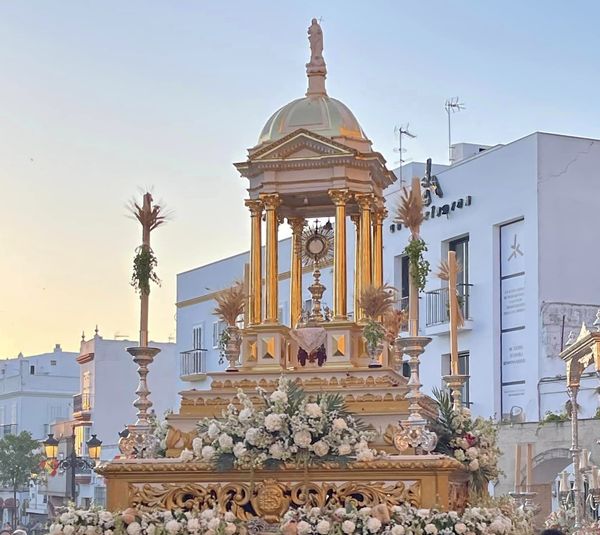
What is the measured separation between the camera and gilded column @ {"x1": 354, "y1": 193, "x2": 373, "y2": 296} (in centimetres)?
1098

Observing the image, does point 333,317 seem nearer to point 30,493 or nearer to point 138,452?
point 138,452

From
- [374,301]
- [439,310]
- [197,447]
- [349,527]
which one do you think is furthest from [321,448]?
[439,310]

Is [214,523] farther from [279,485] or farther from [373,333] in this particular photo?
[373,333]

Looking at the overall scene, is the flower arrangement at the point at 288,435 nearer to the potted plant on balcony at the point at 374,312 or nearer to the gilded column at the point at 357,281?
the potted plant on balcony at the point at 374,312

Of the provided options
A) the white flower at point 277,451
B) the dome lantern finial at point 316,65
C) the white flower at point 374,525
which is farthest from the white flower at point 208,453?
the dome lantern finial at point 316,65

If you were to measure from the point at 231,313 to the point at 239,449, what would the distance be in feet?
7.88

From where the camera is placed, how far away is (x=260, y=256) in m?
11.2

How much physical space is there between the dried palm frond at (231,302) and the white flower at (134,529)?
2572 mm

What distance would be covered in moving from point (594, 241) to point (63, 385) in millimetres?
46493

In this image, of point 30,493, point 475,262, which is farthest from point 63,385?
point 475,262

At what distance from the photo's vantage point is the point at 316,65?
457 inches

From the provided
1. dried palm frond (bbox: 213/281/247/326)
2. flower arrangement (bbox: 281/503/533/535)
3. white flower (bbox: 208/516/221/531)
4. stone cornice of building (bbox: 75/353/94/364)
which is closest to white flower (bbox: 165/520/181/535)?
white flower (bbox: 208/516/221/531)

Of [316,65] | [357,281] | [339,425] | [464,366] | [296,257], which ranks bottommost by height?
[339,425]

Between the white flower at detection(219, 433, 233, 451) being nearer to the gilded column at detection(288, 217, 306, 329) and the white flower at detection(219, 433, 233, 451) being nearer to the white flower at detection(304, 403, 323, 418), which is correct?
the white flower at detection(304, 403, 323, 418)
